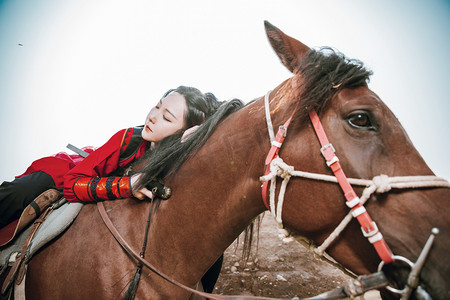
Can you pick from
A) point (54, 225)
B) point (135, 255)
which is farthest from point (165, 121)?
point (54, 225)

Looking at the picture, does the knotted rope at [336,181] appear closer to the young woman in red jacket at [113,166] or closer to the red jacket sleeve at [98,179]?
the young woman in red jacket at [113,166]

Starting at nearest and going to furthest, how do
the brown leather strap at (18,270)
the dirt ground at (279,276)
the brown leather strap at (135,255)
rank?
the brown leather strap at (135,255) < the brown leather strap at (18,270) < the dirt ground at (279,276)

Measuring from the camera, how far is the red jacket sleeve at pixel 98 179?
151cm

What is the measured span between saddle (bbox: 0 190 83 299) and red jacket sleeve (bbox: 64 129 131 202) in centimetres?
18

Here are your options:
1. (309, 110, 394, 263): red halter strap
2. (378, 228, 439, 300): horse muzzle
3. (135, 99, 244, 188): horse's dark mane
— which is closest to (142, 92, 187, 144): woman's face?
(135, 99, 244, 188): horse's dark mane

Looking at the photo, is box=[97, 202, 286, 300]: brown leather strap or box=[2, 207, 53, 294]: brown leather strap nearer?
box=[97, 202, 286, 300]: brown leather strap

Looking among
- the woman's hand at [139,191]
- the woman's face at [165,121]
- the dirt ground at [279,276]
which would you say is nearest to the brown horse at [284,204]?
the woman's hand at [139,191]

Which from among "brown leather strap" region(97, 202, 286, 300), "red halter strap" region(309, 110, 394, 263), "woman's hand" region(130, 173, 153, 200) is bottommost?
"brown leather strap" region(97, 202, 286, 300)

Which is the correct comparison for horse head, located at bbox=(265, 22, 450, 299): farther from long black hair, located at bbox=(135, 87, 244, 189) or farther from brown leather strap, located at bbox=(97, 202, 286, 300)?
brown leather strap, located at bbox=(97, 202, 286, 300)

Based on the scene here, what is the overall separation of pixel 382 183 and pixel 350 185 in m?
0.13

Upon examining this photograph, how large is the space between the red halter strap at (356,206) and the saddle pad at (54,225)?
75.5 inches

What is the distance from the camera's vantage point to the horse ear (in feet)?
4.04

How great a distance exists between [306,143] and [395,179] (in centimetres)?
42

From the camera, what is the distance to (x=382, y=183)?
0.90 metres
